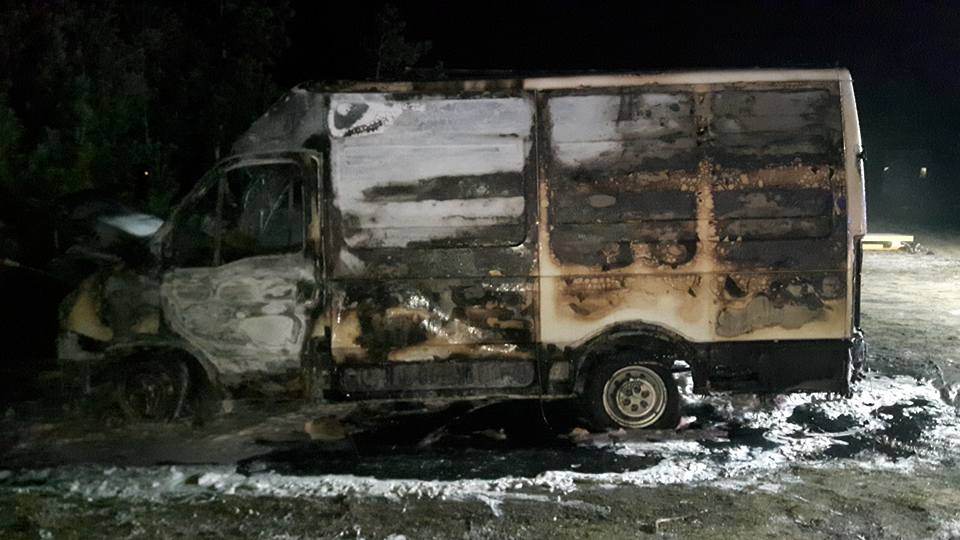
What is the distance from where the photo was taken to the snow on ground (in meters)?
5.74

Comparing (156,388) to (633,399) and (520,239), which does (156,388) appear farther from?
(633,399)

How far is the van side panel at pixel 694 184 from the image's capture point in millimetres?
6719

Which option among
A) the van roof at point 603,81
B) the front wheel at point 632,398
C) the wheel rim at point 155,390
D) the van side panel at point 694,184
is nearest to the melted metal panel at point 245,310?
the wheel rim at point 155,390

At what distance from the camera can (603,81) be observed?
6.73 metres

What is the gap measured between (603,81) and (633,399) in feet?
8.34

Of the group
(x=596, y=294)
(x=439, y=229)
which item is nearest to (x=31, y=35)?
(x=439, y=229)

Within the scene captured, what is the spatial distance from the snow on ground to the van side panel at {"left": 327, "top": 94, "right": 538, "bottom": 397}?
1.47 meters

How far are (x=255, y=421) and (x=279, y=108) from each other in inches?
105

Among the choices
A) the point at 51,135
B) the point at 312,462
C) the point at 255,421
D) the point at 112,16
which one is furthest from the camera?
the point at 112,16

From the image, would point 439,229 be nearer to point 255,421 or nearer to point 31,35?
point 255,421

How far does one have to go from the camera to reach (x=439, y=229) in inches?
265

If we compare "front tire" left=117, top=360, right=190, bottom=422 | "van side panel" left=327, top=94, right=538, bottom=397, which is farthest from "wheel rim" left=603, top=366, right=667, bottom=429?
"front tire" left=117, top=360, right=190, bottom=422

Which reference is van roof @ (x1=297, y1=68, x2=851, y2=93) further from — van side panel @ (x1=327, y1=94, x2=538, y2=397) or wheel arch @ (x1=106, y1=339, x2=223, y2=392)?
wheel arch @ (x1=106, y1=339, x2=223, y2=392)

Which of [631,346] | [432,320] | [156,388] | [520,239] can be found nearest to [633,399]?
[631,346]
